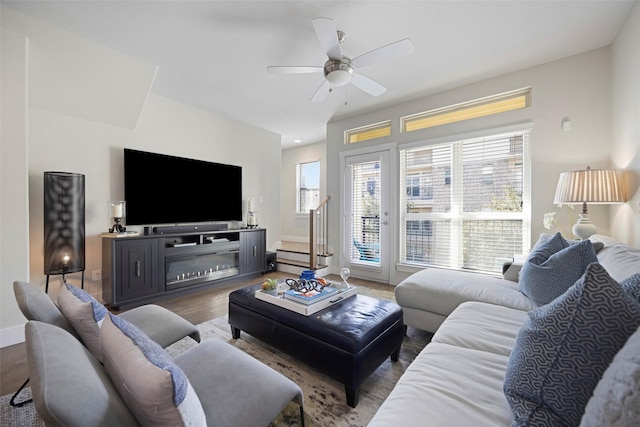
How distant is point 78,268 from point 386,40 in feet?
12.6

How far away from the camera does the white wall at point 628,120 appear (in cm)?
205

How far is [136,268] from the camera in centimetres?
309

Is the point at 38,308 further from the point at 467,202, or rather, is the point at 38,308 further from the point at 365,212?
the point at 467,202

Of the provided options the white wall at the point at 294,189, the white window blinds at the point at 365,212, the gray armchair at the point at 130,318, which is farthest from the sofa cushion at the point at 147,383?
the white wall at the point at 294,189

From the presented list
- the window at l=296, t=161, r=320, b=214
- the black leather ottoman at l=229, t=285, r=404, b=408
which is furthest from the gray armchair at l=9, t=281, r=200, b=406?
the window at l=296, t=161, r=320, b=214

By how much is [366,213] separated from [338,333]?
2893mm

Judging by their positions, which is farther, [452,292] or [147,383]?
[452,292]

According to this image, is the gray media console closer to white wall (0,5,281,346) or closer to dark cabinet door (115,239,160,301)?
dark cabinet door (115,239,160,301)

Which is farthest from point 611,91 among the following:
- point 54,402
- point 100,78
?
point 100,78

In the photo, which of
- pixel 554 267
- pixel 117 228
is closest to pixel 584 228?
pixel 554 267

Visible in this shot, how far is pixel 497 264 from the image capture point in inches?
127

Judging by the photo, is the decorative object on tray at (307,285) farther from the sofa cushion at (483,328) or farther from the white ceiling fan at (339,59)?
the white ceiling fan at (339,59)

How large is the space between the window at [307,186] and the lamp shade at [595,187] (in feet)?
16.3

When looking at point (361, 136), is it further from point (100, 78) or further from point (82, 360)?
point (82, 360)
